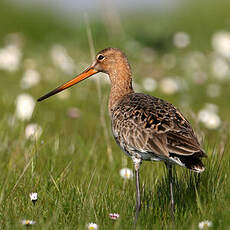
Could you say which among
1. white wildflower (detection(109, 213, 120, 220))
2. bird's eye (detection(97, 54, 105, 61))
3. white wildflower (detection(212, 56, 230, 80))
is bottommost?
white wildflower (detection(109, 213, 120, 220))

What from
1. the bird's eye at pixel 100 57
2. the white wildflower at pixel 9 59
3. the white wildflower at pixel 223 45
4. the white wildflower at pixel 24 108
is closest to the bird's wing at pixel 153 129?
the bird's eye at pixel 100 57

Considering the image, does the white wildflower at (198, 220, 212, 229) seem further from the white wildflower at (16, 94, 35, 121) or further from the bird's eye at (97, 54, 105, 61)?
A: the white wildflower at (16, 94, 35, 121)

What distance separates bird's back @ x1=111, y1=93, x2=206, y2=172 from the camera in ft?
13.4

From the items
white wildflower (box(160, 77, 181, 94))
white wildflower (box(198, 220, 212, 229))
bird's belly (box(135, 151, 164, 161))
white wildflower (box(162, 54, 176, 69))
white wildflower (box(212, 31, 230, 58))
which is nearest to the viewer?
white wildflower (box(198, 220, 212, 229))

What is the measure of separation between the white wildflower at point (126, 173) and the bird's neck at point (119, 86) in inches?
26.7

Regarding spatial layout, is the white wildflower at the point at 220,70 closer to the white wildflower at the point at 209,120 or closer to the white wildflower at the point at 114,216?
the white wildflower at the point at 209,120

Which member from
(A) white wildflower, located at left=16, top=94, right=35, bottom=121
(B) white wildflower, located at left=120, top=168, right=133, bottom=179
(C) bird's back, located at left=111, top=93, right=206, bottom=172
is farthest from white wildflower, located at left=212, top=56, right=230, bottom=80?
(C) bird's back, located at left=111, top=93, right=206, bottom=172

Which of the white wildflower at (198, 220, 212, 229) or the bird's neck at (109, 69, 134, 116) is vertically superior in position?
the bird's neck at (109, 69, 134, 116)

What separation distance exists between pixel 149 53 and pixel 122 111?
358 inches

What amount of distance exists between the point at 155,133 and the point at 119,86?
1408 mm

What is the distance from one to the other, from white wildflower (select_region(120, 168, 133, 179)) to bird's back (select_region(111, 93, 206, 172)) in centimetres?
74

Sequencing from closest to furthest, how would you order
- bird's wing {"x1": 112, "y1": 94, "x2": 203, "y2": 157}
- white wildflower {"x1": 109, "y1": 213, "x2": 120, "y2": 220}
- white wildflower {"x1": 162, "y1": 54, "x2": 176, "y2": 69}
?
white wildflower {"x1": 109, "y1": 213, "x2": 120, "y2": 220} → bird's wing {"x1": 112, "y1": 94, "x2": 203, "y2": 157} → white wildflower {"x1": 162, "y1": 54, "x2": 176, "y2": 69}

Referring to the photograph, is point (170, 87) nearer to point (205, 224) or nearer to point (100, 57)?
point (100, 57)

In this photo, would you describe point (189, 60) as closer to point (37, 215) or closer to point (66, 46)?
point (66, 46)
